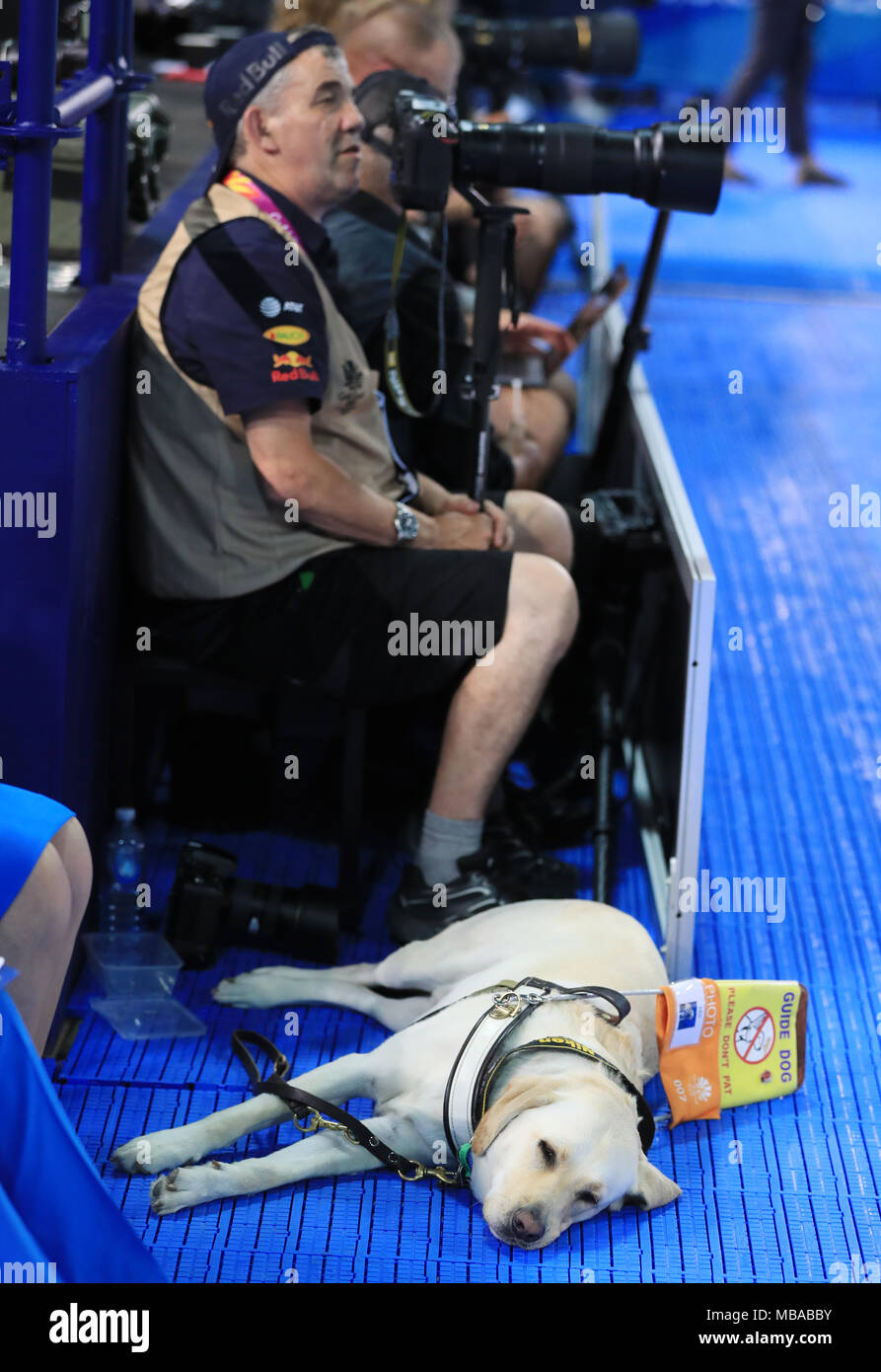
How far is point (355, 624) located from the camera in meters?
2.48

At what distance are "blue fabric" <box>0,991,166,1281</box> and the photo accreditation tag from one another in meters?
0.86

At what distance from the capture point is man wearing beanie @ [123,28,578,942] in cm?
230

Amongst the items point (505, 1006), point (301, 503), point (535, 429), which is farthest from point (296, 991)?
point (535, 429)

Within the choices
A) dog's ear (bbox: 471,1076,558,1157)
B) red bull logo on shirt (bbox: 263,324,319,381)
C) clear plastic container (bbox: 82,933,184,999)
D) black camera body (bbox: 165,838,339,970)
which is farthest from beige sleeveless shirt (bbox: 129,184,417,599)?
dog's ear (bbox: 471,1076,558,1157)

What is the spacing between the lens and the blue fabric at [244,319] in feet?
7.41

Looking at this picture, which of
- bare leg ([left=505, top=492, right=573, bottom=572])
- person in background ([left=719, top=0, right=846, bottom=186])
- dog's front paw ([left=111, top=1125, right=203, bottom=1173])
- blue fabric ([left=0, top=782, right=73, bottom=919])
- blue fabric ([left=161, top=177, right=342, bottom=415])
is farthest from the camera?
person in background ([left=719, top=0, right=846, bottom=186])

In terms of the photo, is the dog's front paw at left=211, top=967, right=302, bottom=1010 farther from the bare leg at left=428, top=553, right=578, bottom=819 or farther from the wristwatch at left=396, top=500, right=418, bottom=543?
the wristwatch at left=396, top=500, right=418, bottom=543

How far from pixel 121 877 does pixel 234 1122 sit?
2.11ft

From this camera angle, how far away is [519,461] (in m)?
3.41

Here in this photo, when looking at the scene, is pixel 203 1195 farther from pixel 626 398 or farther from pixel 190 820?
pixel 626 398

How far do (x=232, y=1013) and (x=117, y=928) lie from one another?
10.9 inches

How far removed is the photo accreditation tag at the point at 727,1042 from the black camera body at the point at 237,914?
59cm

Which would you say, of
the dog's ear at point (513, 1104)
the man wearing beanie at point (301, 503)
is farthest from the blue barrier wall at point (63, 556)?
the dog's ear at point (513, 1104)

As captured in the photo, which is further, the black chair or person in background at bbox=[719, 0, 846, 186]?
person in background at bbox=[719, 0, 846, 186]
